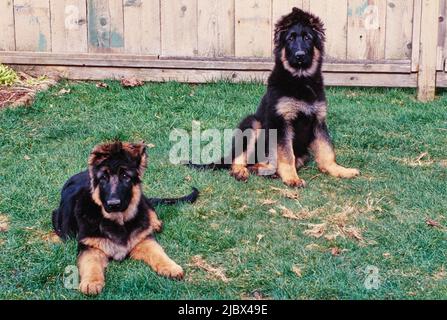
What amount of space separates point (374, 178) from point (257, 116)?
1.13m

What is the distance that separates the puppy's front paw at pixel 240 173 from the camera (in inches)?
249

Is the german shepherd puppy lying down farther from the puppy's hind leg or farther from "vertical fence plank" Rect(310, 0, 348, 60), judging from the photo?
"vertical fence plank" Rect(310, 0, 348, 60)

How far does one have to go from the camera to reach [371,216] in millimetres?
5473

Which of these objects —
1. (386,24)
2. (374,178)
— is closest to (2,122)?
(374,178)

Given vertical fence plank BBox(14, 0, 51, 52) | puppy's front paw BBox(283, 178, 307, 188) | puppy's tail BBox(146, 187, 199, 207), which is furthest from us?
vertical fence plank BBox(14, 0, 51, 52)

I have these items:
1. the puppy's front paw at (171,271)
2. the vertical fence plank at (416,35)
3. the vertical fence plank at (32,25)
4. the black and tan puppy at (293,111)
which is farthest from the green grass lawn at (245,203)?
the vertical fence plank at (32,25)

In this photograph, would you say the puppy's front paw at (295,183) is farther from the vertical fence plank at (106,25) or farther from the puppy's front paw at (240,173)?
the vertical fence plank at (106,25)

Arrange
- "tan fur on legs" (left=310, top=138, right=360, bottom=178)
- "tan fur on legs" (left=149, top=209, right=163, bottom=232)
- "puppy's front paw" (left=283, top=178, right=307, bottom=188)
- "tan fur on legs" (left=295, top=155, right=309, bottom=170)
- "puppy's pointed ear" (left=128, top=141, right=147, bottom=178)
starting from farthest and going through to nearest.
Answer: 1. "tan fur on legs" (left=295, top=155, right=309, bottom=170)
2. "tan fur on legs" (left=310, top=138, right=360, bottom=178)
3. "puppy's front paw" (left=283, top=178, right=307, bottom=188)
4. "tan fur on legs" (left=149, top=209, right=163, bottom=232)
5. "puppy's pointed ear" (left=128, top=141, right=147, bottom=178)

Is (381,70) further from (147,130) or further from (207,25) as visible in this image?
(147,130)

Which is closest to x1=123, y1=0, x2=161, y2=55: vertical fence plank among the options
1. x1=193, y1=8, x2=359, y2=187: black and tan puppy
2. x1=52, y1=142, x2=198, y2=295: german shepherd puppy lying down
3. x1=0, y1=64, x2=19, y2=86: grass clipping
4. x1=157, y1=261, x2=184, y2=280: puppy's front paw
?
x1=0, y1=64, x2=19, y2=86: grass clipping

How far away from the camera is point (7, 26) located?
9305mm

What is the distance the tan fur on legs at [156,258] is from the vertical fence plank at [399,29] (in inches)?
202

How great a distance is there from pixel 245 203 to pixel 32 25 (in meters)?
4.73

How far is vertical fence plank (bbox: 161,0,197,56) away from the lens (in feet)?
29.8
